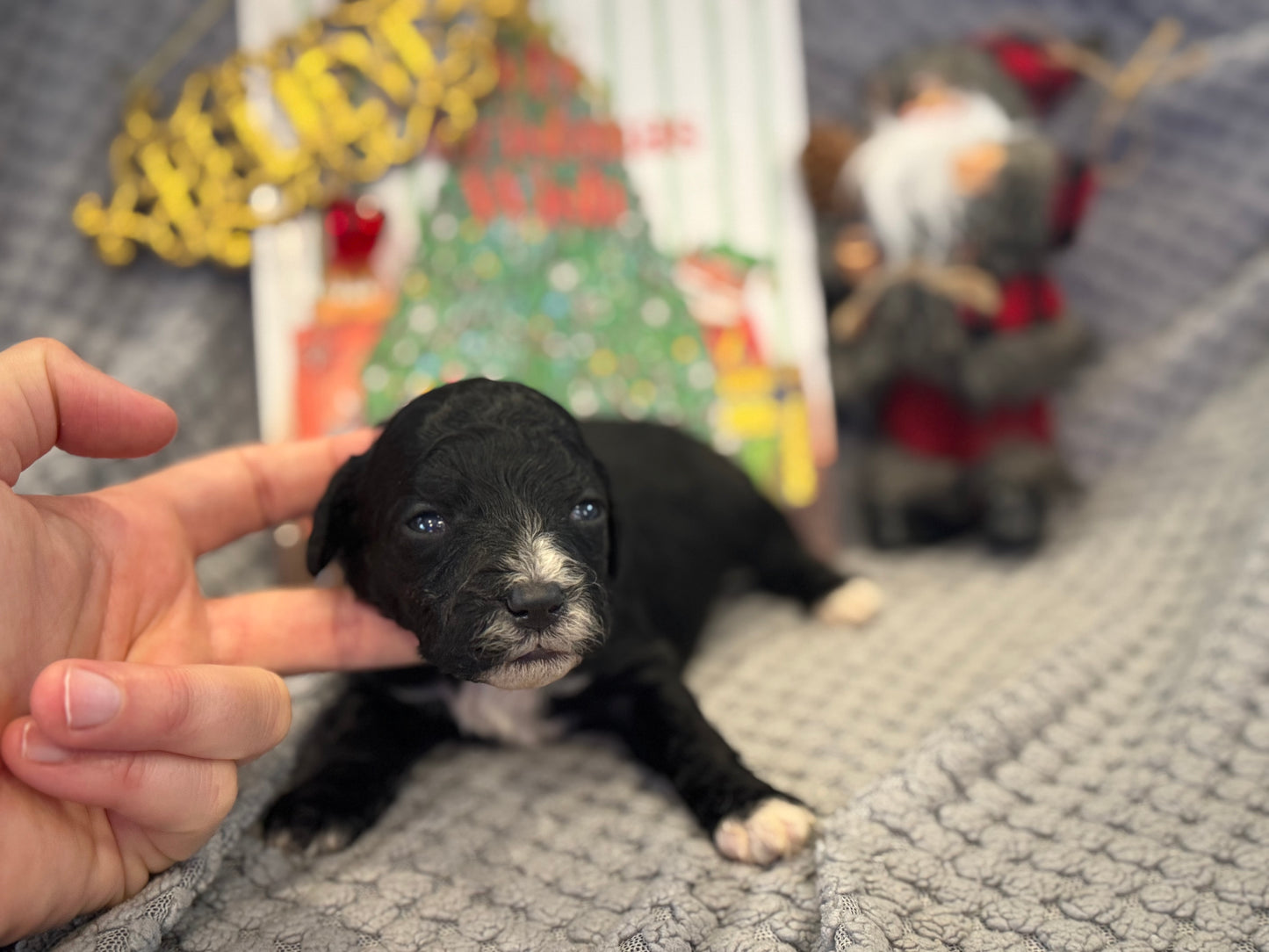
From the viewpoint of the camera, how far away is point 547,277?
2.02m

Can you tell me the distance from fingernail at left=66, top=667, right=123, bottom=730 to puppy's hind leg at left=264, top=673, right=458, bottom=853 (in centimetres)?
39

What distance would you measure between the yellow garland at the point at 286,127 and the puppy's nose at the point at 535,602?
51.2 inches

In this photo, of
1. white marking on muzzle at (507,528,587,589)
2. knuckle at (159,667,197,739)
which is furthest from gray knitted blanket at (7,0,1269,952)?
white marking on muzzle at (507,528,587,589)

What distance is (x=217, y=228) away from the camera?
1901 mm

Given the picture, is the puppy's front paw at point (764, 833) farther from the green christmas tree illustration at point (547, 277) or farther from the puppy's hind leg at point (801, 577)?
the green christmas tree illustration at point (547, 277)

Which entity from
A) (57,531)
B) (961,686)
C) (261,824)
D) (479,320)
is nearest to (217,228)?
(479,320)

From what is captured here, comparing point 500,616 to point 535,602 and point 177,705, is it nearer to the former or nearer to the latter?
point 535,602

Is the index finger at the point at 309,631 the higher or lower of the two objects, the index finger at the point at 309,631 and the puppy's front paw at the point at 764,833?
the higher

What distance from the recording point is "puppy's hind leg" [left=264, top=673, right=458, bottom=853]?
3.64 ft

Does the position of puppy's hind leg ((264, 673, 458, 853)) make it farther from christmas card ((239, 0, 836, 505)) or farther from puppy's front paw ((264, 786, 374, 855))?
christmas card ((239, 0, 836, 505))

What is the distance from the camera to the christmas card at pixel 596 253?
1924mm

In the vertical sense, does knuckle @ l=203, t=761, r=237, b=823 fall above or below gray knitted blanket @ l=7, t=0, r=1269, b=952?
above

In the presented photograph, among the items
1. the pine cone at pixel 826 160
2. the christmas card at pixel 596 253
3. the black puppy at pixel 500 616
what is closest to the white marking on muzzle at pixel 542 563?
the black puppy at pixel 500 616

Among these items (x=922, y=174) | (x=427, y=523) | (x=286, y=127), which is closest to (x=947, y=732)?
(x=427, y=523)
